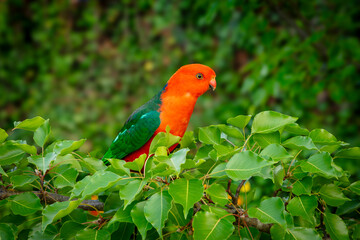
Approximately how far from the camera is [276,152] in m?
0.77

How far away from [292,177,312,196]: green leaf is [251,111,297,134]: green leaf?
14 centimetres

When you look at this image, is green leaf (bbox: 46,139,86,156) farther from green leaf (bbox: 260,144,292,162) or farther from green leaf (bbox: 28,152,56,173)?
green leaf (bbox: 260,144,292,162)

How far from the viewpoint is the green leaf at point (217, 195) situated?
0.77 meters

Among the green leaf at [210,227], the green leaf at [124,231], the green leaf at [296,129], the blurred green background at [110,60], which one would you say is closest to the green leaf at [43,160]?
the green leaf at [124,231]

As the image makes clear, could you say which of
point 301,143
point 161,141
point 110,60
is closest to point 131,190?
point 161,141

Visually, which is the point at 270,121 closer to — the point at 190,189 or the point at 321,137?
the point at 321,137

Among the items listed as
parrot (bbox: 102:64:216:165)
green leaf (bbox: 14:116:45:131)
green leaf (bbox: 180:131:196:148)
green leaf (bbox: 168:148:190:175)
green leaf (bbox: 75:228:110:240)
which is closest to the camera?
green leaf (bbox: 168:148:190:175)

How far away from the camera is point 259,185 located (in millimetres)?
1936

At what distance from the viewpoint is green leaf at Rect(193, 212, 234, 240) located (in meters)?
0.73

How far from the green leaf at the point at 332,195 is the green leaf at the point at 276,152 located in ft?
0.59

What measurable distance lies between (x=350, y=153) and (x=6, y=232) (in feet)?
2.72

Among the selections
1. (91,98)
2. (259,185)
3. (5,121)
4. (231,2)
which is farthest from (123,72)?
(259,185)

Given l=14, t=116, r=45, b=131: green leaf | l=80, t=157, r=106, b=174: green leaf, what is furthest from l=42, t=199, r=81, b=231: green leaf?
l=14, t=116, r=45, b=131: green leaf

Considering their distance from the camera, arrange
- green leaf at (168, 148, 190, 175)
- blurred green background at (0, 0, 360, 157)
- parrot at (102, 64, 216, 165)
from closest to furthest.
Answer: green leaf at (168, 148, 190, 175)
parrot at (102, 64, 216, 165)
blurred green background at (0, 0, 360, 157)
